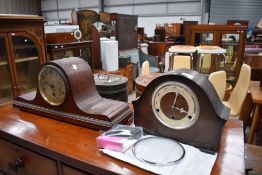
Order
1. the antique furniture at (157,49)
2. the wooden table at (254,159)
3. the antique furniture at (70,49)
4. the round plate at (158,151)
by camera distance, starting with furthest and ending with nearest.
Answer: the antique furniture at (157,49), the antique furniture at (70,49), the wooden table at (254,159), the round plate at (158,151)

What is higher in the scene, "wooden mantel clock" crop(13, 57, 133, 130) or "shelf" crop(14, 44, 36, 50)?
"shelf" crop(14, 44, 36, 50)

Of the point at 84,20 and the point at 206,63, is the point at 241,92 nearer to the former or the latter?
the point at 206,63

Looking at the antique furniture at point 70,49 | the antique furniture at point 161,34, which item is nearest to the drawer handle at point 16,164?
the antique furniture at point 70,49

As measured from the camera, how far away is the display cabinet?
112 inches

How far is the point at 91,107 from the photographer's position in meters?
0.91

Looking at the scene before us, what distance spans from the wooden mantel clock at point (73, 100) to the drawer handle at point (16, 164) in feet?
0.71

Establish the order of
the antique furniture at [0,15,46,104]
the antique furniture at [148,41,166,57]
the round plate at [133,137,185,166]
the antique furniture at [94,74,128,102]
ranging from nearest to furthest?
the round plate at [133,137,185,166], the antique furniture at [94,74,128,102], the antique furniture at [0,15,46,104], the antique furniture at [148,41,166,57]

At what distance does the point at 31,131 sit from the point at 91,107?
10.0 inches

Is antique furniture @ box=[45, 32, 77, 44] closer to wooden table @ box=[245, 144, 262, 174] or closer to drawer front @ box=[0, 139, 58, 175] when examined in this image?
drawer front @ box=[0, 139, 58, 175]

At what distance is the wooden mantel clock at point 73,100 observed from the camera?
87 cm

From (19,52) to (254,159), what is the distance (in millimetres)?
2463

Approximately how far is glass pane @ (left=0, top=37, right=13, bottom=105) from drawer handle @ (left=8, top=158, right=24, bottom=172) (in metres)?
1.67

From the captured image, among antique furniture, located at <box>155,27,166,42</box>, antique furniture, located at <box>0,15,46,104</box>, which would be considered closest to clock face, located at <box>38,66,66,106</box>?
antique furniture, located at <box>0,15,46,104</box>

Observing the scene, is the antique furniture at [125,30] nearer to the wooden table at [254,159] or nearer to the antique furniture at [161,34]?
the antique furniture at [161,34]
